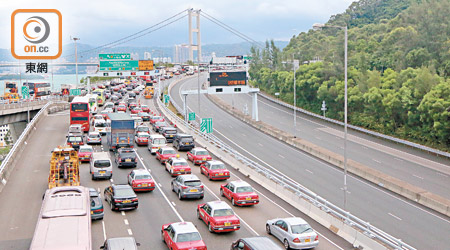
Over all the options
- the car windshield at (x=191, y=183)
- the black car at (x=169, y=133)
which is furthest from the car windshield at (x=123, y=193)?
the black car at (x=169, y=133)

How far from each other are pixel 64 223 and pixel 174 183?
15.0 meters

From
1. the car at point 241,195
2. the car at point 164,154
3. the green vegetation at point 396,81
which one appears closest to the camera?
the car at point 241,195

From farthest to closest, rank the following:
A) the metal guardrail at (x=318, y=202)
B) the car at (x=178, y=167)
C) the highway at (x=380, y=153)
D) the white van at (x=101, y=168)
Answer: the highway at (x=380, y=153), the car at (x=178, y=167), the white van at (x=101, y=168), the metal guardrail at (x=318, y=202)

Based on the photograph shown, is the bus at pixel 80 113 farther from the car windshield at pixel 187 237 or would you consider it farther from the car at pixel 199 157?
the car windshield at pixel 187 237

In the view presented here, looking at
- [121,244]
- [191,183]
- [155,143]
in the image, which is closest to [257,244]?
[121,244]

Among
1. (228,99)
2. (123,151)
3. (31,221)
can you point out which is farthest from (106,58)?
(31,221)

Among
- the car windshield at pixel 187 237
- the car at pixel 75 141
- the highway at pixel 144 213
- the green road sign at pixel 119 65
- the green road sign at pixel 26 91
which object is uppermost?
the green road sign at pixel 119 65

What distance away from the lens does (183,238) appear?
20438mm

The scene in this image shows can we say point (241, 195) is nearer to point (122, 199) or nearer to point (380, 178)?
point (122, 199)

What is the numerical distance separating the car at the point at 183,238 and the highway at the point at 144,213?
1295 millimetres

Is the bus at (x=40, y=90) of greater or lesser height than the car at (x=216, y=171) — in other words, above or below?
above

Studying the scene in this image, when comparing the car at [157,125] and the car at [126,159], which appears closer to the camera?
the car at [126,159]

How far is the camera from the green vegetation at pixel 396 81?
192ft

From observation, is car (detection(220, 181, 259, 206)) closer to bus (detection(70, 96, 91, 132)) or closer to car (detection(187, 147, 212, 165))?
car (detection(187, 147, 212, 165))
